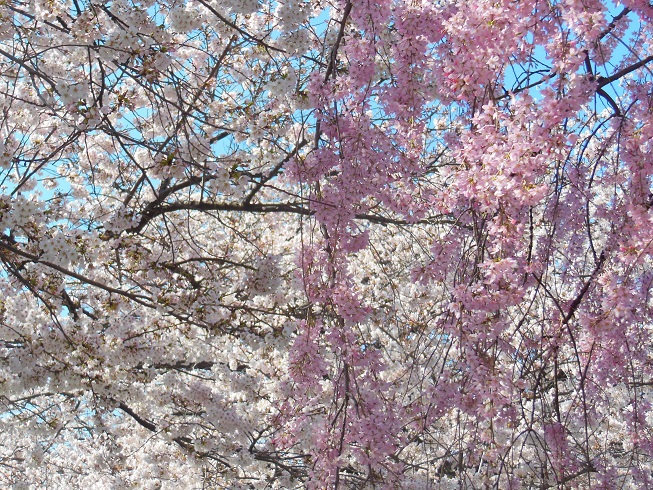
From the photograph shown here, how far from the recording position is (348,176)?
3045 mm

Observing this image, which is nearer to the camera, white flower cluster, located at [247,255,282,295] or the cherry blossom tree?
the cherry blossom tree

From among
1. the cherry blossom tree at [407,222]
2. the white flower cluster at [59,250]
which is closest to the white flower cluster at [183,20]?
→ the cherry blossom tree at [407,222]

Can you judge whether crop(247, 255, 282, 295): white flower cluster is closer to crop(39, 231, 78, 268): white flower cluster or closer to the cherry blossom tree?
the cherry blossom tree

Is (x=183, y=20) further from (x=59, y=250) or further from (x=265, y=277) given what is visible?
(x=265, y=277)

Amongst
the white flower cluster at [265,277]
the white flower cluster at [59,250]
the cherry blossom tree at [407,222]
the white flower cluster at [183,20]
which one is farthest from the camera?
the white flower cluster at [265,277]

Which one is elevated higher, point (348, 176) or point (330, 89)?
point (330, 89)

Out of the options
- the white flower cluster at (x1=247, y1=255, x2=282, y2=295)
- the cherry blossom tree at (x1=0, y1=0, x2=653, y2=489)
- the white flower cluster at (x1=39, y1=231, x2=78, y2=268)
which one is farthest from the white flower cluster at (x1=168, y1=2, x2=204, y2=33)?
the white flower cluster at (x1=247, y1=255, x2=282, y2=295)

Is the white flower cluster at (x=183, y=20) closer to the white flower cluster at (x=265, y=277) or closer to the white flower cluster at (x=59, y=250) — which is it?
the white flower cluster at (x=59, y=250)

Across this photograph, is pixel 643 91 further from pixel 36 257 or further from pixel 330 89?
pixel 36 257

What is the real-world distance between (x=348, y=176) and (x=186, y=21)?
1418 millimetres

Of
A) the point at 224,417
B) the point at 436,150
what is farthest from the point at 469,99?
the point at 436,150

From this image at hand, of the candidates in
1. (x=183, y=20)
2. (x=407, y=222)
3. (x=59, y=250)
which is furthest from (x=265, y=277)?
(x=183, y=20)

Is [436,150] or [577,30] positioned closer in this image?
[577,30]

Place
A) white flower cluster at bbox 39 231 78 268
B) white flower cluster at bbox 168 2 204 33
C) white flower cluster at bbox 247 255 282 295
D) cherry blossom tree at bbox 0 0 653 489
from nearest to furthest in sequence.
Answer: cherry blossom tree at bbox 0 0 653 489 < white flower cluster at bbox 39 231 78 268 < white flower cluster at bbox 168 2 204 33 < white flower cluster at bbox 247 255 282 295
